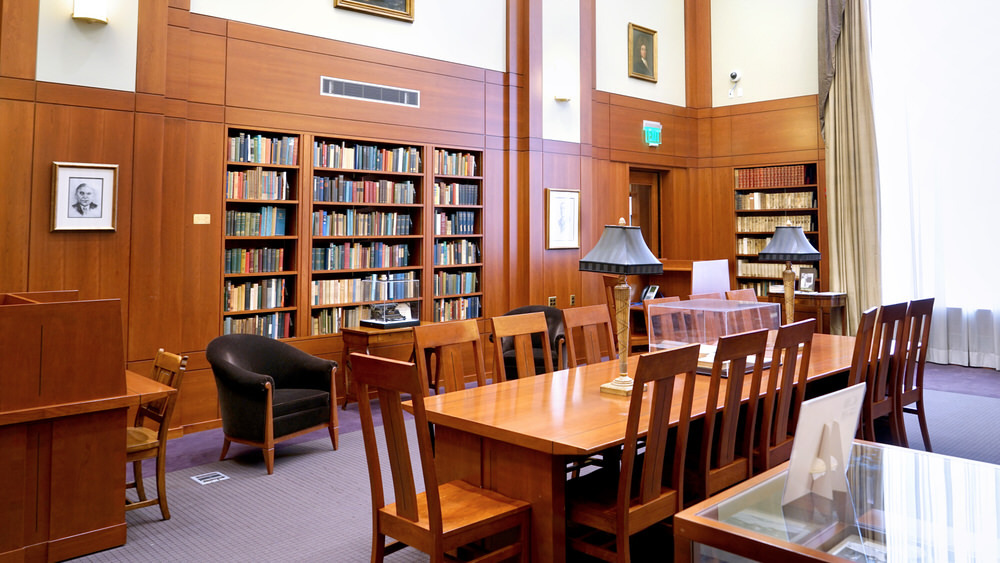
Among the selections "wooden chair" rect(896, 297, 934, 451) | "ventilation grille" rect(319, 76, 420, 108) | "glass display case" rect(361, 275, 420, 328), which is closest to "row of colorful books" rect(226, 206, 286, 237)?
"glass display case" rect(361, 275, 420, 328)

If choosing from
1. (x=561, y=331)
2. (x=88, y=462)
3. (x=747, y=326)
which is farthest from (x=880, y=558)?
(x=561, y=331)

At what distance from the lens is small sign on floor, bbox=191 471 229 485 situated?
4254mm

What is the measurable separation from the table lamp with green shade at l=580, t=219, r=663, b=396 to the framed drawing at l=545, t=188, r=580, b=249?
15.1 feet

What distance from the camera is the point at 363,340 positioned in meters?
5.84

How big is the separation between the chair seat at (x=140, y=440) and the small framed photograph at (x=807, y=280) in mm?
7831

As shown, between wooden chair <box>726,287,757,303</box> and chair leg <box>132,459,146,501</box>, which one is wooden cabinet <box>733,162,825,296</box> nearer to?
wooden chair <box>726,287,757,303</box>

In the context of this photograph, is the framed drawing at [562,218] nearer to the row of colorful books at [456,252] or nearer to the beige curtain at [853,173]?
the row of colorful books at [456,252]

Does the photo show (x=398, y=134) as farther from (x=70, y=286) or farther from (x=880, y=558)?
(x=880, y=558)

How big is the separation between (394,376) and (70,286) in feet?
11.7

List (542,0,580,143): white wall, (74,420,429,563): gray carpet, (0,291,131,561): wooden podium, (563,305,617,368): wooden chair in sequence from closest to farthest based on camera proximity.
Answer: (0,291,131,561): wooden podium, (74,420,429,563): gray carpet, (563,305,617,368): wooden chair, (542,0,580,143): white wall

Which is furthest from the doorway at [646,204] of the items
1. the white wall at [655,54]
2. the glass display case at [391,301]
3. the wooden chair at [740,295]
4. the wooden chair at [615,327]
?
the glass display case at [391,301]

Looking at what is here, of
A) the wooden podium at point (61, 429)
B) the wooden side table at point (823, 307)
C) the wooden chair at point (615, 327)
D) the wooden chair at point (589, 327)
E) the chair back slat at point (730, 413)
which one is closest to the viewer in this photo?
the chair back slat at point (730, 413)

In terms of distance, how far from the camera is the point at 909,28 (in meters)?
8.38

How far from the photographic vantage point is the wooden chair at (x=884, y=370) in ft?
12.9
